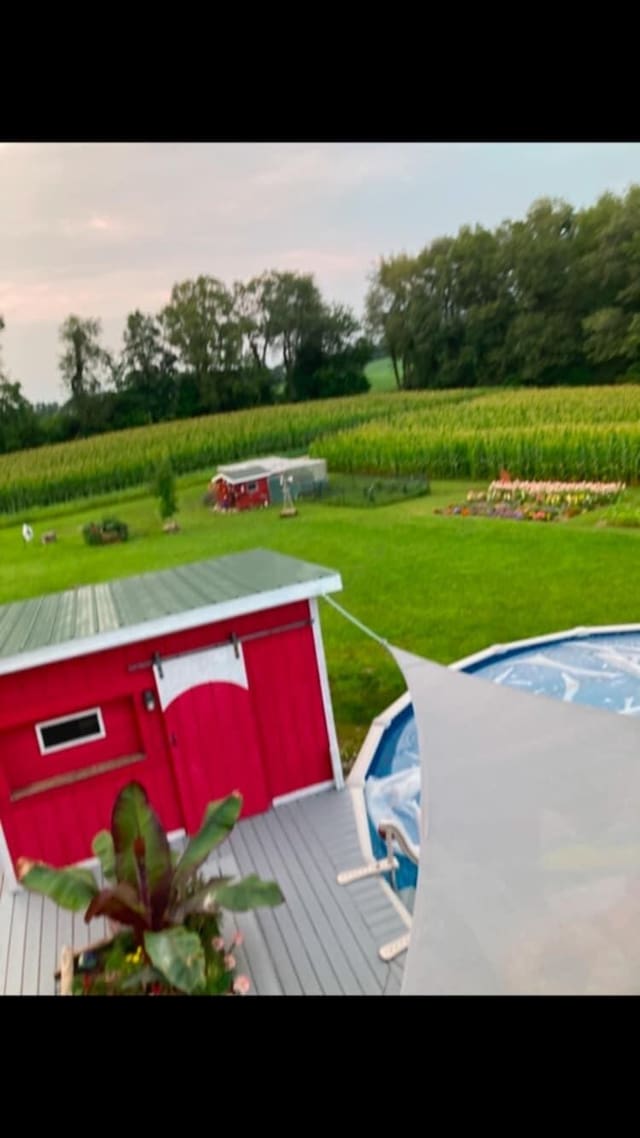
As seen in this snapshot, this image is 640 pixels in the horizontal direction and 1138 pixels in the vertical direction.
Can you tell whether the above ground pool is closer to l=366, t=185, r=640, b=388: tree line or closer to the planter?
l=366, t=185, r=640, b=388: tree line

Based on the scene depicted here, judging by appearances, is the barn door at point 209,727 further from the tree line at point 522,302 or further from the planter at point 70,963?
the tree line at point 522,302

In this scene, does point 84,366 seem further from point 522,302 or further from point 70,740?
point 522,302

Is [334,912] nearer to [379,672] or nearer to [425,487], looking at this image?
[379,672]

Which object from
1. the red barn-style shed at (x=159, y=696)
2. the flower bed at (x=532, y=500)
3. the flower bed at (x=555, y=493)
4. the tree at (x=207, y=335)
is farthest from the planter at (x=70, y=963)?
the flower bed at (x=555, y=493)

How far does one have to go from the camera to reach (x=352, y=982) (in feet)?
7.65

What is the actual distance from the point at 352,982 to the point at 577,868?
0.79 m

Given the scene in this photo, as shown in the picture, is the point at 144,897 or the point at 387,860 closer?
the point at 144,897

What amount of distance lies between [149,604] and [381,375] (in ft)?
4.33

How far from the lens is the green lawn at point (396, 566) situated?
306cm

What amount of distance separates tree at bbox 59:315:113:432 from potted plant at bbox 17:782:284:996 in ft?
4.65

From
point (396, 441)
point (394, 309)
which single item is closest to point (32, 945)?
point (396, 441)

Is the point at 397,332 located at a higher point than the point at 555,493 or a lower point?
higher

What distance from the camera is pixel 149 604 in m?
2.79
